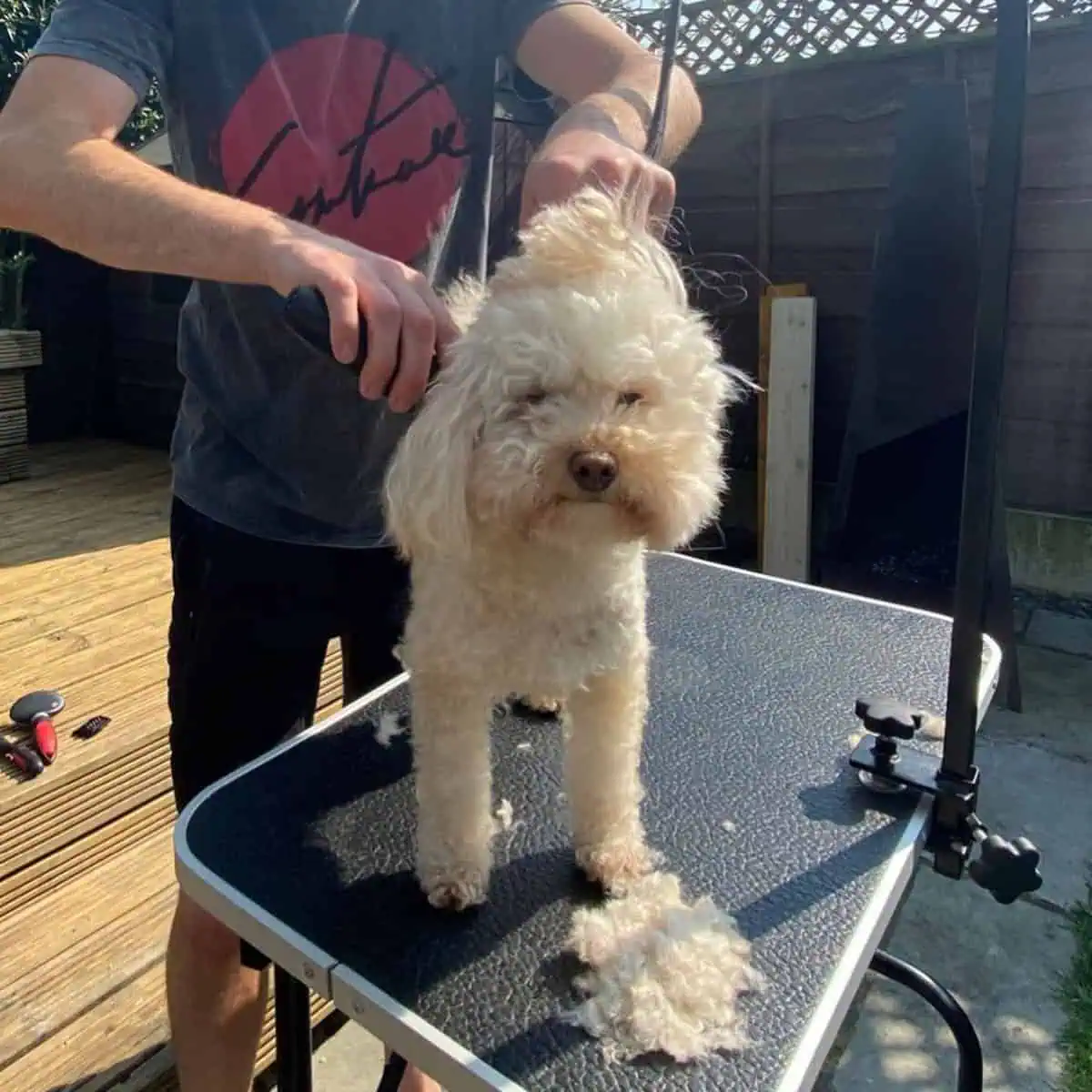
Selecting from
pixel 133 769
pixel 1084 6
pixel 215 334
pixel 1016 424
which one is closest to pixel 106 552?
pixel 133 769

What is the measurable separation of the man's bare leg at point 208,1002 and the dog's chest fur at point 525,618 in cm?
67

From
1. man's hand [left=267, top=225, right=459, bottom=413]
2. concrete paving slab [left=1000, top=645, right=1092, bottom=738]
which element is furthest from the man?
concrete paving slab [left=1000, top=645, right=1092, bottom=738]

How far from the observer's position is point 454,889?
1.09 metres

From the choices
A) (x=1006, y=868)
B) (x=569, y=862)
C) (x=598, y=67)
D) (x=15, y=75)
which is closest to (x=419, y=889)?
(x=569, y=862)

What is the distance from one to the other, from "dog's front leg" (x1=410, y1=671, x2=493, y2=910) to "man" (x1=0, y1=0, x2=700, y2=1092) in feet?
1.23

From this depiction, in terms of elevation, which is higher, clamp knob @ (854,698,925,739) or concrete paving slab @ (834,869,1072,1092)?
clamp knob @ (854,698,925,739)

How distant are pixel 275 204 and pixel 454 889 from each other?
2.85 ft

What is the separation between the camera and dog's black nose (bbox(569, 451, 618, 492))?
927 mm

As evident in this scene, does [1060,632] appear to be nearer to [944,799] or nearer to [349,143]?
[944,799]

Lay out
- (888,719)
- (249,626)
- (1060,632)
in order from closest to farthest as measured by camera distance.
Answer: (888,719)
(249,626)
(1060,632)

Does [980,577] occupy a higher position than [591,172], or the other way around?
[591,172]

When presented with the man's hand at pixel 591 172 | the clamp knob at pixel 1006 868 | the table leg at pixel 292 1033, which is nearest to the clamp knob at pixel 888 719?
the clamp knob at pixel 1006 868

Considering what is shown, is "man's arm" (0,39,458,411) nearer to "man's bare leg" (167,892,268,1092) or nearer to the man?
the man

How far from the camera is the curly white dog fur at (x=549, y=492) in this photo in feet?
3.14
